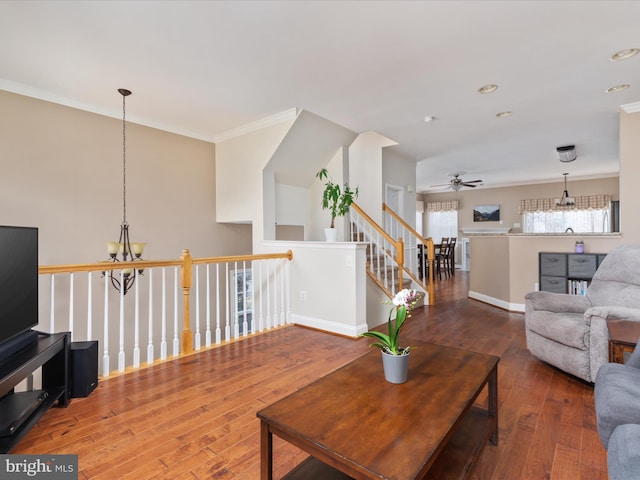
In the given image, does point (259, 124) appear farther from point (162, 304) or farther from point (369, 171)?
point (162, 304)

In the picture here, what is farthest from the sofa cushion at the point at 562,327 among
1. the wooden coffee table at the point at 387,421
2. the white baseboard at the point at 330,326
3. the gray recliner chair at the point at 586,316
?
the white baseboard at the point at 330,326

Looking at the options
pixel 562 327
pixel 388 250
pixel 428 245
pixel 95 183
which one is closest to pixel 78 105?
pixel 95 183

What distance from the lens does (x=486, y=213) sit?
33.3 ft

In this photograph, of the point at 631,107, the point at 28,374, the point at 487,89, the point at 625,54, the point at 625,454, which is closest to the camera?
the point at 625,454

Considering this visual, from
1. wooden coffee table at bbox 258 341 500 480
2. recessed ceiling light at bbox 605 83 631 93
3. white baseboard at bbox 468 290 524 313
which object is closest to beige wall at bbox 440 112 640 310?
white baseboard at bbox 468 290 524 313

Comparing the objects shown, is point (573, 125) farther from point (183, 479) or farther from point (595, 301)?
point (183, 479)

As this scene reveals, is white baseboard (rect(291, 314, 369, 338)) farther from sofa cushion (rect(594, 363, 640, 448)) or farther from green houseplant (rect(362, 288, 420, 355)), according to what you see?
sofa cushion (rect(594, 363, 640, 448))

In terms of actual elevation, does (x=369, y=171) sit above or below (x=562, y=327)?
above

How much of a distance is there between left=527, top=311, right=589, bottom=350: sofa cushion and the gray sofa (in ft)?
2.11

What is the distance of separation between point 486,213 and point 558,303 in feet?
26.4

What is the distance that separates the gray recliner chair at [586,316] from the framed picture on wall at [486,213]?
7.55 m

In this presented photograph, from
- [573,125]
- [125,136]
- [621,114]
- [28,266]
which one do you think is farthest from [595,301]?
[125,136]

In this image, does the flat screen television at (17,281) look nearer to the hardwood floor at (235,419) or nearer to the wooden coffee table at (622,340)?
the hardwood floor at (235,419)

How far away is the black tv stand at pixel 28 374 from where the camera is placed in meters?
1.60
